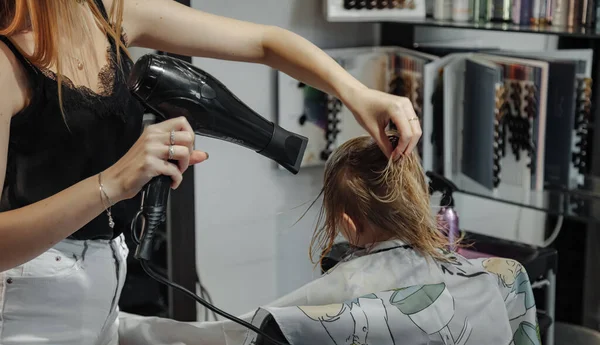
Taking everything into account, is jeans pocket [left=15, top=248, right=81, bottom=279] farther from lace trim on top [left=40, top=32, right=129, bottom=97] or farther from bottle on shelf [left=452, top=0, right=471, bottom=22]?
bottle on shelf [left=452, top=0, right=471, bottom=22]

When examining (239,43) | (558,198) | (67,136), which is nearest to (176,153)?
(67,136)

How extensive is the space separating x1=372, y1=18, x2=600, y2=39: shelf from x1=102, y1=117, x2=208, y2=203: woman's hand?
1.45m

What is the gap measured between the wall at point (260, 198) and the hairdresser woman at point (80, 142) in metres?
1.21

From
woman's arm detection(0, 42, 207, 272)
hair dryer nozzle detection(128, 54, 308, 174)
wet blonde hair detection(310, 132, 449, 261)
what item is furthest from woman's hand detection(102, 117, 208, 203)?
wet blonde hair detection(310, 132, 449, 261)

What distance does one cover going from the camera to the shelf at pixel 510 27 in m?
2.09

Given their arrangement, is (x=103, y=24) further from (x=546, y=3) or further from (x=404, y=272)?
(x=546, y=3)

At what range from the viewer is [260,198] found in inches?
104

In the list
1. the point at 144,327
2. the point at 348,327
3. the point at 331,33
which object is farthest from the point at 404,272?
the point at 331,33

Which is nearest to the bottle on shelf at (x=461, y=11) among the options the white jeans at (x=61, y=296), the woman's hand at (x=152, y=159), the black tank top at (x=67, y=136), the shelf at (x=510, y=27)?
the shelf at (x=510, y=27)

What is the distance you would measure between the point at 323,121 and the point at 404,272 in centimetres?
141

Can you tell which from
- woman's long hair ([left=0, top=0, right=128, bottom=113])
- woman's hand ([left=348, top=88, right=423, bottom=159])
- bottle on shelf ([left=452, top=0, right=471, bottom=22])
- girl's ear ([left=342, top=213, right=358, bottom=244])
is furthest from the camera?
bottle on shelf ([left=452, top=0, right=471, bottom=22])

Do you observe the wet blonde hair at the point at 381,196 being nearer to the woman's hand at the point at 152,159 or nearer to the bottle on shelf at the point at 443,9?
the woman's hand at the point at 152,159

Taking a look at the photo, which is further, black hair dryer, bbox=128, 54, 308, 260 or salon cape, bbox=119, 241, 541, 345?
salon cape, bbox=119, 241, 541, 345

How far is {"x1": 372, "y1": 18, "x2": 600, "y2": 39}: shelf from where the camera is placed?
2.09 metres
